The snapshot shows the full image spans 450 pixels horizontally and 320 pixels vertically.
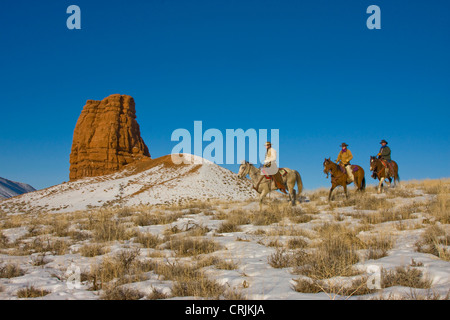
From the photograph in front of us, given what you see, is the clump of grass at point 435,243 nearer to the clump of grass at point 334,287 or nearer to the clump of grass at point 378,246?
the clump of grass at point 378,246

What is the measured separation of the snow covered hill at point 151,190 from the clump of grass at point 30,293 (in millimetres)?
34127

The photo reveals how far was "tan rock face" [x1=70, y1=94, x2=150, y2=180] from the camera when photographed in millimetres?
68625

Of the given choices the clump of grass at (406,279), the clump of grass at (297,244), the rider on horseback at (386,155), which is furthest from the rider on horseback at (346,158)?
the clump of grass at (406,279)

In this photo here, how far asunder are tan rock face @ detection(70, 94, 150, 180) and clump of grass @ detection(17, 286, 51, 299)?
216 feet

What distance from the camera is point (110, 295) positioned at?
14.0ft

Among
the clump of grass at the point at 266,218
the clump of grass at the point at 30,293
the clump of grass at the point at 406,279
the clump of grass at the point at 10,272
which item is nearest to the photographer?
the clump of grass at the point at 406,279

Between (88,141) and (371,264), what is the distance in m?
75.5

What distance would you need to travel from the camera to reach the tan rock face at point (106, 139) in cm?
6862

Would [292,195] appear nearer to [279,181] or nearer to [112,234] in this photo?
[279,181]

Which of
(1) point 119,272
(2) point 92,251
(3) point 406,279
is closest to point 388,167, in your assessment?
(3) point 406,279

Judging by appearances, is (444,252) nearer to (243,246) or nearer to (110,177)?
(243,246)

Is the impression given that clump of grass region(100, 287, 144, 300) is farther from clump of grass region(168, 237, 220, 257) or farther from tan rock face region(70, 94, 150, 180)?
tan rock face region(70, 94, 150, 180)

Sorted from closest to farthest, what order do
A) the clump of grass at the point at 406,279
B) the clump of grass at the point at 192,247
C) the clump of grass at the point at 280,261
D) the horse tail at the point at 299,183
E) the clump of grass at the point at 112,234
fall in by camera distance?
the clump of grass at the point at 406,279 < the clump of grass at the point at 280,261 < the clump of grass at the point at 192,247 < the clump of grass at the point at 112,234 < the horse tail at the point at 299,183
